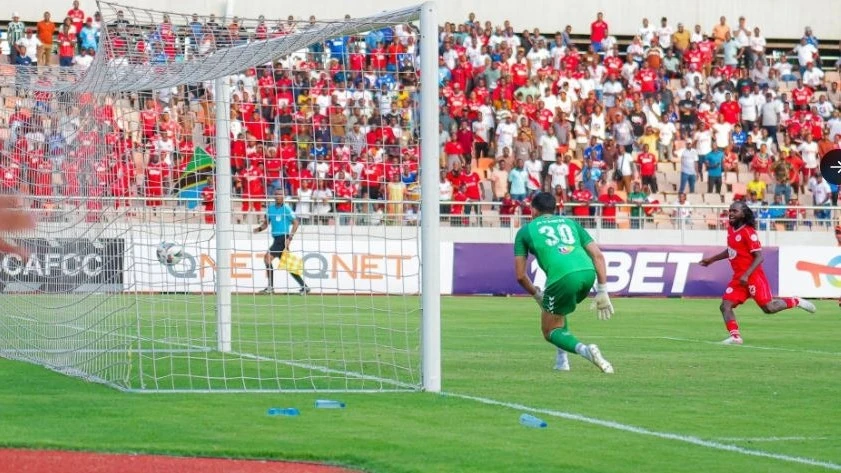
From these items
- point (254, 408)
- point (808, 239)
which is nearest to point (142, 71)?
point (254, 408)

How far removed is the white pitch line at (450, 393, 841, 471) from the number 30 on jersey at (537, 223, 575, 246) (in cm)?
259

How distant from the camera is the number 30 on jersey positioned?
1388 centimetres

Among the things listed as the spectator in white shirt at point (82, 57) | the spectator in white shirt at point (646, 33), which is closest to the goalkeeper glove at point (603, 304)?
the spectator in white shirt at point (82, 57)

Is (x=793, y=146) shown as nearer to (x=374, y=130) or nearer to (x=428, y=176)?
(x=374, y=130)

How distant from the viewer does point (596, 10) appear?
4509 centimetres

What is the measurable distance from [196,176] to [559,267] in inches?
224

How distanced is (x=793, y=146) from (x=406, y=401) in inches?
1150

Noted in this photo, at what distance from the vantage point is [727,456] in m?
8.51

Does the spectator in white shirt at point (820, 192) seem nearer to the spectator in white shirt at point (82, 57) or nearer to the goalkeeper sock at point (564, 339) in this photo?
the spectator in white shirt at point (82, 57)

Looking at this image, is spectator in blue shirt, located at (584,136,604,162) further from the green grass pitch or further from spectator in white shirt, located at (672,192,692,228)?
the green grass pitch

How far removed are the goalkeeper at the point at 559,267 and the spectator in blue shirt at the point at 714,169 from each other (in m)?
23.8

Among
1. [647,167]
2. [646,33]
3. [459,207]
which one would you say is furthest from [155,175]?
[646,33]

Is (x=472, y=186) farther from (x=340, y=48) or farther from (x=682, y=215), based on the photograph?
(x=340, y=48)

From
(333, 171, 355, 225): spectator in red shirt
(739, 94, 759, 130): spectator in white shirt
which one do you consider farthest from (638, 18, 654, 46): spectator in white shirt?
(333, 171, 355, 225): spectator in red shirt
